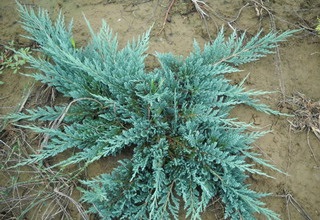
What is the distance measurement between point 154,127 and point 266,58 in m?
1.17

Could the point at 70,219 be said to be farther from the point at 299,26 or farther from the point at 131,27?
the point at 299,26

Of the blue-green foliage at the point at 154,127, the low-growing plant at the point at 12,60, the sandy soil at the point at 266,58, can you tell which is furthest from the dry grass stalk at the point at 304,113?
the low-growing plant at the point at 12,60

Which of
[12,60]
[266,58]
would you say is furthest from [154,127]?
[12,60]

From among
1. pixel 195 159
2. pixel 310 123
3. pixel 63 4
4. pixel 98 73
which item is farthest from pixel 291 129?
pixel 63 4

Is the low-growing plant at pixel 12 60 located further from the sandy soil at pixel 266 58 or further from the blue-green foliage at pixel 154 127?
the blue-green foliage at pixel 154 127

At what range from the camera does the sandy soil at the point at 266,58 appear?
2.45 meters

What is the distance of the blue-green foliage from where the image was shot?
222cm

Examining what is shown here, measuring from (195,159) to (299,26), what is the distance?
1.54 meters

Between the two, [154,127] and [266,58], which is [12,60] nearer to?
[154,127]

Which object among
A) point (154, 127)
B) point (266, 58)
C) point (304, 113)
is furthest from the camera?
point (266, 58)

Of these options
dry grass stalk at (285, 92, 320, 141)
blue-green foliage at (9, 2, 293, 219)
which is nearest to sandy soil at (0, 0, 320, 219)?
dry grass stalk at (285, 92, 320, 141)

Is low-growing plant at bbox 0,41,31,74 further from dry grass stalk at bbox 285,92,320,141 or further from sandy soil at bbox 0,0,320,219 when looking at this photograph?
dry grass stalk at bbox 285,92,320,141

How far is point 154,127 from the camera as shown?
7.73 ft

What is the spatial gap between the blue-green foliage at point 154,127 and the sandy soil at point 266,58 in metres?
0.17
